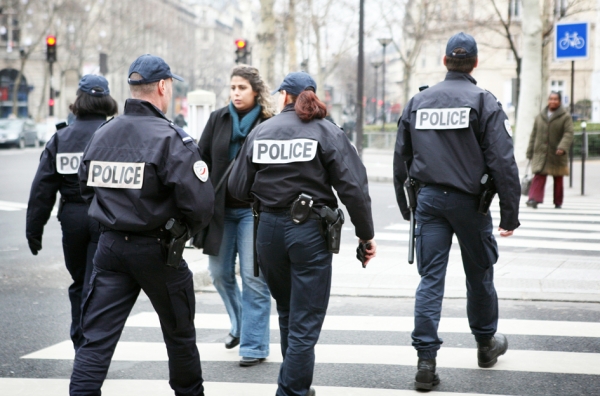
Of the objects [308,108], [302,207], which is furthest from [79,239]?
[308,108]

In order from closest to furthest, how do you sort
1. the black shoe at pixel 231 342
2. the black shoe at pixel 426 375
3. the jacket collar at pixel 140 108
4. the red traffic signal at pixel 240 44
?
the jacket collar at pixel 140 108 < the black shoe at pixel 426 375 < the black shoe at pixel 231 342 < the red traffic signal at pixel 240 44

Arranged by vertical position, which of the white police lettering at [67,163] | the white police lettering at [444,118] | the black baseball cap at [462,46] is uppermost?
the black baseball cap at [462,46]

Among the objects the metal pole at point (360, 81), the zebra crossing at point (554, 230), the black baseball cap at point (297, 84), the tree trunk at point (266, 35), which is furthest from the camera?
the tree trunk at point (266, 35)

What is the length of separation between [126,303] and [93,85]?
173 centimetres

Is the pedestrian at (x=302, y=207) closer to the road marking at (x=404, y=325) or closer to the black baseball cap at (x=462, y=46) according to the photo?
the black baseball cap at (x=462, y=46)

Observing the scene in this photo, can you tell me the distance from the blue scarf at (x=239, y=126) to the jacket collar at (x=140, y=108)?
4.49 ft

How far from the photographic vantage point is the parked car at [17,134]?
37.2 meters

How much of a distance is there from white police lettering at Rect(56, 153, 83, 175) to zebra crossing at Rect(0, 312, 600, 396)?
126 cm

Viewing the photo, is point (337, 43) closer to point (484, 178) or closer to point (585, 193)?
point (585, 193)

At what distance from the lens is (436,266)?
4727 mm

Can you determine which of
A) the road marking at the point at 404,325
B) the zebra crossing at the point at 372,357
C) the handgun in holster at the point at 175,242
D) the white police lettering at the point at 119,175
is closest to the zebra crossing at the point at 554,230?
the road marking at the point at 404,325

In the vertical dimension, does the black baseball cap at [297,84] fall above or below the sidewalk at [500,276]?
above

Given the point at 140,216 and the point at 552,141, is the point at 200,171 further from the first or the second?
the point at 552,141

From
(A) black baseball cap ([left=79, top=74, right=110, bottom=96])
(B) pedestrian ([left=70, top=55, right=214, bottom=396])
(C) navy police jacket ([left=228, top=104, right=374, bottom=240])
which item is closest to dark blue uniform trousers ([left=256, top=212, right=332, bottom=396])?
(C) navy police jacket ([left=228, top=104, right=374, bottom=240])
